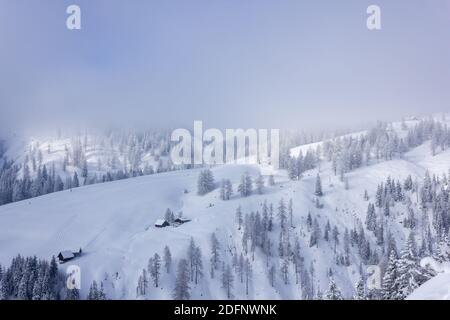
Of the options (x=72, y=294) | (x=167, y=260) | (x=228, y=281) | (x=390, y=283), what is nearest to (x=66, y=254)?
(x=72, y=294)

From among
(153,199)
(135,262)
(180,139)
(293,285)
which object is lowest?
(293,285)

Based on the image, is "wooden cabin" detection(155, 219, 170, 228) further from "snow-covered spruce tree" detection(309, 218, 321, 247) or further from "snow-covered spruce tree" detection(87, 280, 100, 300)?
"snow-covered spruce tree" detection(309, 218, 321, 247)

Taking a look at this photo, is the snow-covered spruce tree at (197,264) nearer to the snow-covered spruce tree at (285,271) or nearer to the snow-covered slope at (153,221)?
the snow-covered slope at (153,221)

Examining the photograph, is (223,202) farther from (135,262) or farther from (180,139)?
(180,139)

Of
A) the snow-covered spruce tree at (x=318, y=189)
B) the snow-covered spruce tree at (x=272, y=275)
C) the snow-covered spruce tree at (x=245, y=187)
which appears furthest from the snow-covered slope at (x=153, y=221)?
the snow-covered spruce tree at (x=245, y=187)

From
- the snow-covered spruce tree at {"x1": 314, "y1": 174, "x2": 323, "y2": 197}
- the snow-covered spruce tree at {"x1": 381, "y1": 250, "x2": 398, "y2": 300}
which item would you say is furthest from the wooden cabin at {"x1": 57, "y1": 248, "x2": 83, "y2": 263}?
the snow-covered spruce tree at {"x1": 314, "y1": 174, "x2": 323, "y2": 197}

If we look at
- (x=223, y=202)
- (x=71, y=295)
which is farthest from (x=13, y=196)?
(x=71, y=295)
